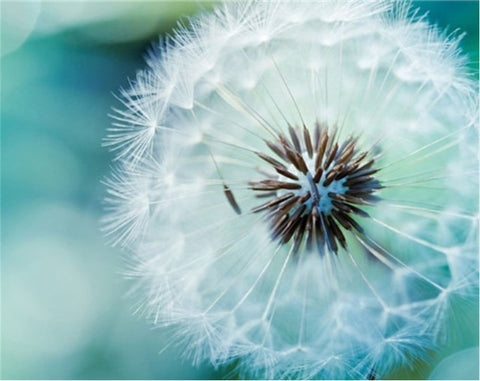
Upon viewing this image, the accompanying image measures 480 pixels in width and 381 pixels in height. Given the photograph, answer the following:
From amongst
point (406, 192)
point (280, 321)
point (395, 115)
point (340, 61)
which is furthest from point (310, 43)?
point (280, 321)

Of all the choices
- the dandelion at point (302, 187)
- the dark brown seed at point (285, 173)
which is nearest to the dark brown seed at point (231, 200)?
the dandelion at point (302, 187)

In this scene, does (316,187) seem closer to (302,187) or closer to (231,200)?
(302,187)

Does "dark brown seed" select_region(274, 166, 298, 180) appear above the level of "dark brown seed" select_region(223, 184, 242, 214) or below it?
above

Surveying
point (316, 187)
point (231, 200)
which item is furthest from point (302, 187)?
point (231, 200)

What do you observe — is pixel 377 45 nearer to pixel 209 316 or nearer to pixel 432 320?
pixel 432 320

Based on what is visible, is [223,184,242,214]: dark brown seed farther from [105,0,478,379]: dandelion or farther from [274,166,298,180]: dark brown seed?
[274,166,298,180]: dark brown seed

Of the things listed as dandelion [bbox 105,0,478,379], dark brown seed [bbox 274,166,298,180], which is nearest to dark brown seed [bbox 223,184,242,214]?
dandelion [bbox 105,0,478,379]

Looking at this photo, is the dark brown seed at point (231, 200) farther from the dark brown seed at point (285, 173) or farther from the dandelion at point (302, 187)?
the dark brown seed at point (285, 173)

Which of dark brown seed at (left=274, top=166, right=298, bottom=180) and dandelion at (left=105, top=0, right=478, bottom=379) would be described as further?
dark brown seed at (left=274, top=166, right=298, bottom=180)

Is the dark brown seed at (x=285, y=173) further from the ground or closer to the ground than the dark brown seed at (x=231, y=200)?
further from the ground
